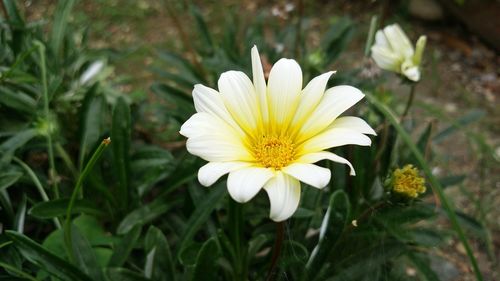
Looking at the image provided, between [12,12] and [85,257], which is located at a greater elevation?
[12,12]

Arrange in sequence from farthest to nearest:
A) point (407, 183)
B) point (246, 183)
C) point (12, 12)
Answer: point (12, 12) → point (407, 183) → point (246, 183)

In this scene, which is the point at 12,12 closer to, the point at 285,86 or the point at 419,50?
the point at 285,86

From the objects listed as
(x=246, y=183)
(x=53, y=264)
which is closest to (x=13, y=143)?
(x=53, y=264)

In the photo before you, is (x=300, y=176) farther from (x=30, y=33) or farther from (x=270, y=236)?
(x=30, y=33)

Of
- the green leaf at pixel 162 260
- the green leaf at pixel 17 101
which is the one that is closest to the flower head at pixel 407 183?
the green leaf at pixel 162 260

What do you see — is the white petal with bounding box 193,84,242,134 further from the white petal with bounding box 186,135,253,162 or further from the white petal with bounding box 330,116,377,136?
the white petal with bounding box 330,116,377,136

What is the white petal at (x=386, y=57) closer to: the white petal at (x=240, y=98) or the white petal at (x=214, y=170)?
the white petal at (x=240, y=98)

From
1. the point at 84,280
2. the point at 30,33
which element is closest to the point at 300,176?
the point at 84,280
